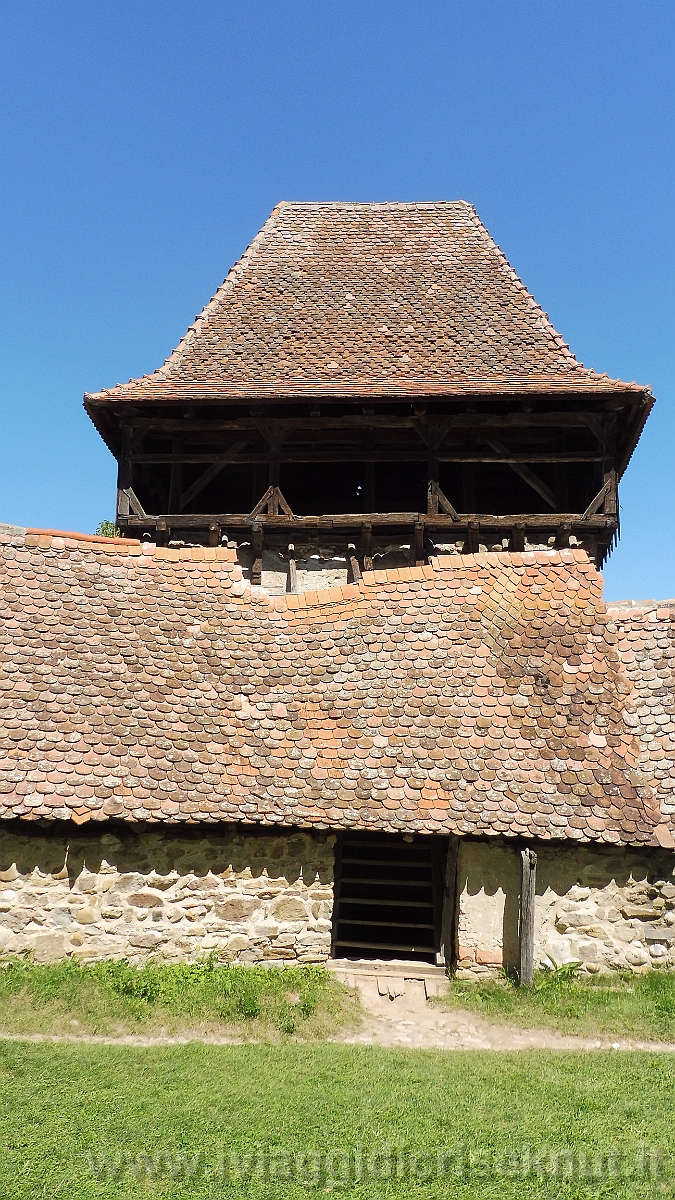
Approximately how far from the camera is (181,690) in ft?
28.4

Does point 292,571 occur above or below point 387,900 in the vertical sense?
above

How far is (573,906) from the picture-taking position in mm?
7609

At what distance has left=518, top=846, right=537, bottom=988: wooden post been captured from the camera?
7340 millimetres

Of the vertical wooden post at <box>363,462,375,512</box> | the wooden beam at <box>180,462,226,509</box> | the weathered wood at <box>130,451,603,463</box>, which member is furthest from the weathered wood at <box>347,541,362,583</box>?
the wooden beam at <box>180,462,226,509</box>

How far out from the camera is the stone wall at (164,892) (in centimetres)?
743

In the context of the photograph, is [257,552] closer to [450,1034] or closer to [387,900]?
[387,900]

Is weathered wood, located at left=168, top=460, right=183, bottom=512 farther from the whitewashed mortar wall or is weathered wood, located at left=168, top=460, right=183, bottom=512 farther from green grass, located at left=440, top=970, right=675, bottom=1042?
green grass, located at left=440, top=970, right=675, bottom=1042

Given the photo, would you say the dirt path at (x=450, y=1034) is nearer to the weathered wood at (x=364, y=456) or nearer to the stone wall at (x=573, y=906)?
the stone wall at (x=573, y=906)

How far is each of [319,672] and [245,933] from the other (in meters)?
3.04

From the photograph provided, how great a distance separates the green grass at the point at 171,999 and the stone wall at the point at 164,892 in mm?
196

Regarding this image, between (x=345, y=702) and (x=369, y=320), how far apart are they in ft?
30.0

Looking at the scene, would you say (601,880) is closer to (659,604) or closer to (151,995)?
(659,604)

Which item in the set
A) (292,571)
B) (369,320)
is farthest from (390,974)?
(369,320)

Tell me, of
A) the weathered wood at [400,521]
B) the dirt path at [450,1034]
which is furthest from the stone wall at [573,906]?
the weathered wood at [400,521]
